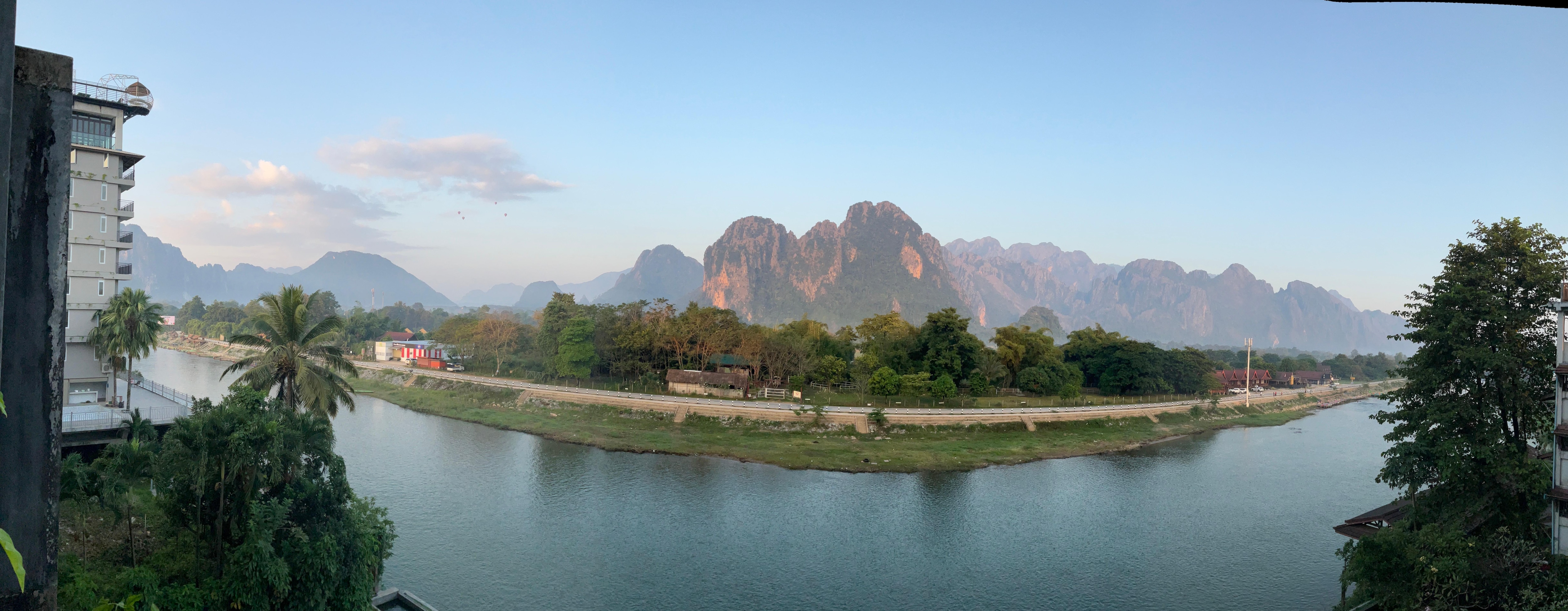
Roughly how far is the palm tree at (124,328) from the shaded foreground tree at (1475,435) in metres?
32.1

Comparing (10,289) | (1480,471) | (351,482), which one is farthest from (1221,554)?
(351,482)

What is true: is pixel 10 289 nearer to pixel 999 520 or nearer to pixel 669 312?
pixel 999 520

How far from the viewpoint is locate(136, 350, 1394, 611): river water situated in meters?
18.9

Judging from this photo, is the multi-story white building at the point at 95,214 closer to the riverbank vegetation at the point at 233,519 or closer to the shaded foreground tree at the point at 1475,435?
the riverbank vegetation at the point at 233,519

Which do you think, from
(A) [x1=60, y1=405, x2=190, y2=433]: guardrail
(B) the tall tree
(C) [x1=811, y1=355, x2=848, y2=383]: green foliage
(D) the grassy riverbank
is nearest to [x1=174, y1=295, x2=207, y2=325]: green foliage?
(B) the tall tree

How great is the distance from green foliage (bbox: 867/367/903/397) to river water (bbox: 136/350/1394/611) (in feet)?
41.8

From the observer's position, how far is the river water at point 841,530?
18938mm

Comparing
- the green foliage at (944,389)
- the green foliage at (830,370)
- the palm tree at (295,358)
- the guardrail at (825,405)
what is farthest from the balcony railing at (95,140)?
the green foliage at (944,389)

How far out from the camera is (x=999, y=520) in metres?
26.0

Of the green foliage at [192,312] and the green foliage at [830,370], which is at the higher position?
the green foliage at [192,312]

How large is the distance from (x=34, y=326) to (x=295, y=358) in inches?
701

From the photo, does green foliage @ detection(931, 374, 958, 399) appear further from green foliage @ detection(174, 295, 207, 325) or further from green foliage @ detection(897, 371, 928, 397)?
green foliage @ detection(174, 295, 207, 325)

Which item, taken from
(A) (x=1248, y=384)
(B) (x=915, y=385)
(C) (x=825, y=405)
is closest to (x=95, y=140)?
(C) (x=825, y=405)

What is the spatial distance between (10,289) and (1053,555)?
23110 mm
